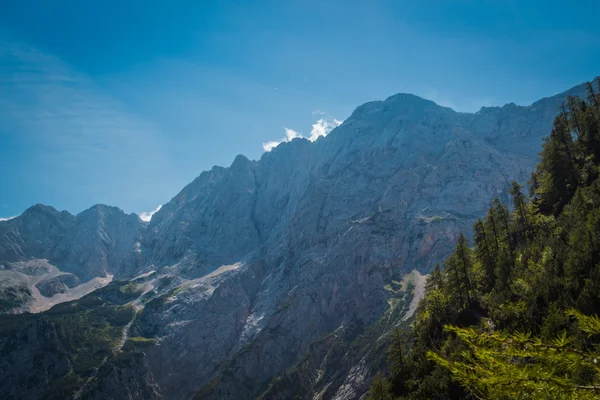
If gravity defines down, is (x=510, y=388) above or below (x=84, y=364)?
above

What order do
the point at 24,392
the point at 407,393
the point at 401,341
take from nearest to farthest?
the point at 407,393 < the point at 401,341 < the point at 24,392

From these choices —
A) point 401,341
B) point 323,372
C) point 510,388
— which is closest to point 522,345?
point 510,388

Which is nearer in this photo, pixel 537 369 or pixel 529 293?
pixel 537 369

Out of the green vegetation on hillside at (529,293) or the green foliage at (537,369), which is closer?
the green foliage at (537,369)

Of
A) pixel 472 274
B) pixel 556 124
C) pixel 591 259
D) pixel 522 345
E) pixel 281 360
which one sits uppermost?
pixel 556 124

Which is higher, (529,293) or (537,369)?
(537,369)

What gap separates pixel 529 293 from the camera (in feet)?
133

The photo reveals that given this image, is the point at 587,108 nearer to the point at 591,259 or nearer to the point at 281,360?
the point at 591,259

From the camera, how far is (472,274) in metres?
57.0

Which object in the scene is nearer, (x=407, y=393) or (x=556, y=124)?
(x=407, y=393)

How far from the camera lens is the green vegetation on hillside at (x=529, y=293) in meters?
8.43

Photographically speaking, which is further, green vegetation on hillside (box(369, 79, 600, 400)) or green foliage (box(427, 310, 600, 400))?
green vegetation on hillside (box(369, 79, 600, 400))

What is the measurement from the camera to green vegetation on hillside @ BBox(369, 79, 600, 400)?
27.7 ft

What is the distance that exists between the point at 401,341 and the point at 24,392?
661 ft
